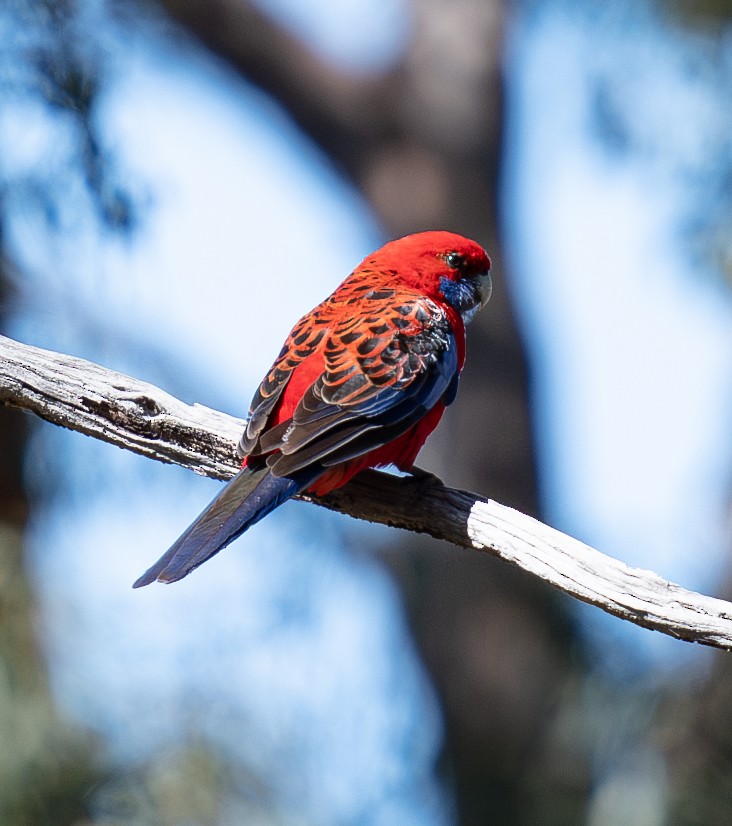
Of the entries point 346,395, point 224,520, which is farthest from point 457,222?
point 224,520

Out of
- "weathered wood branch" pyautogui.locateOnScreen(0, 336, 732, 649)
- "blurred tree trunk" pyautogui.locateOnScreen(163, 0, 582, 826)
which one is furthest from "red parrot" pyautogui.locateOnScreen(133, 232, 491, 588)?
"blurred tree trunk" pyautogui.locateOnScreen(163, 0, 582, 826)

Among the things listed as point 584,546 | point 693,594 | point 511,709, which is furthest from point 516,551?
point 511,709

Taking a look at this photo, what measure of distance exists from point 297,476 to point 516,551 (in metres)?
0.69

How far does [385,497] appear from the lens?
3.75 metres

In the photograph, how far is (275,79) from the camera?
330 inches

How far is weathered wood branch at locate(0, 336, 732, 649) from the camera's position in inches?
125

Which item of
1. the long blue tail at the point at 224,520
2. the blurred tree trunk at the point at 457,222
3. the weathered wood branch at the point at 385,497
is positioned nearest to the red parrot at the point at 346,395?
the long blue tail at the point at 224,520

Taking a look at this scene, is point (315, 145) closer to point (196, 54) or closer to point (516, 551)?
point (196, 54)

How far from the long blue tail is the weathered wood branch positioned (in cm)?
25

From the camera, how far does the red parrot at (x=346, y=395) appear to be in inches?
135

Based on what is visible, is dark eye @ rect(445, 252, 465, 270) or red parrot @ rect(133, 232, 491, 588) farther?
dark eye @ rect(445, 252, 465, 270)

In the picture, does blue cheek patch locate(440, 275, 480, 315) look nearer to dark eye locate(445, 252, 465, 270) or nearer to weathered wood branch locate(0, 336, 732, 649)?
dark eye locate(445, 252, 465, 270)

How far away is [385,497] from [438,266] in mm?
1264

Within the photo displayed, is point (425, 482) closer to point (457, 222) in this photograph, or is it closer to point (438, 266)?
point (438, 266)
